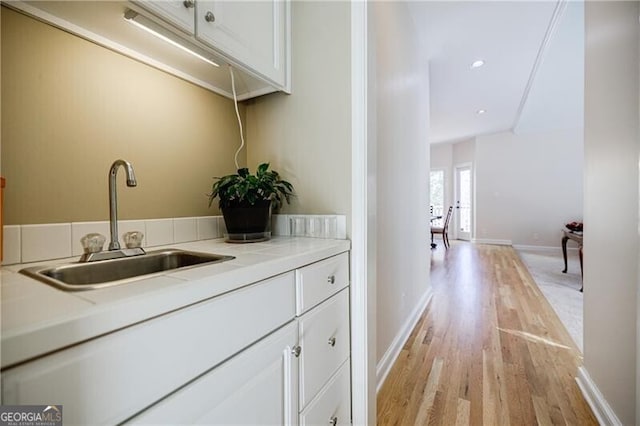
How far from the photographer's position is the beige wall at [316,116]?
1213 mm

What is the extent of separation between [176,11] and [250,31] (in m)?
0.32

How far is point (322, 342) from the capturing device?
Result: 0.97 metres

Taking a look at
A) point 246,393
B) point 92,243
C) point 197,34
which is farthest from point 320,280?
point 197,34

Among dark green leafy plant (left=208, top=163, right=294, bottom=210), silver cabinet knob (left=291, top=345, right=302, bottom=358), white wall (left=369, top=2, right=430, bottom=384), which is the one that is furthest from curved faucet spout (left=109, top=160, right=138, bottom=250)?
white wall (left=369, top=2, right=430, bottom=384)

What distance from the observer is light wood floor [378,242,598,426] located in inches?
54.3

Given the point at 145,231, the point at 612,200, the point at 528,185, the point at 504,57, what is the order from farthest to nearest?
the point at 528,185 < the point at 504,57 < the point at 612,200 < the point at 145,231

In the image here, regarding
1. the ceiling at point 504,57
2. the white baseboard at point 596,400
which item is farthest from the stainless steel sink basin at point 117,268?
the ceiling at point 504,57

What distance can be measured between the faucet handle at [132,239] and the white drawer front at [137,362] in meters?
0.57

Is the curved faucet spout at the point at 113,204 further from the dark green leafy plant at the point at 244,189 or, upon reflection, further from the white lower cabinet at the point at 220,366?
the white lower cabinet at the point at 220,366

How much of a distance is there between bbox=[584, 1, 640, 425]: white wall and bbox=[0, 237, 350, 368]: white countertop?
4.83 feet

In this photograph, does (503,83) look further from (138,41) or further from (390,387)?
(138,41)

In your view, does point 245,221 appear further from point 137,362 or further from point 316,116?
point 137,362

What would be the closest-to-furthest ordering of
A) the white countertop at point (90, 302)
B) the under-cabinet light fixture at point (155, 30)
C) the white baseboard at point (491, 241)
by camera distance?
the white countertop at point (90, 302) → the under-cabinet light fixture at point (155, 30) → the white baseboard at point (491, 241)

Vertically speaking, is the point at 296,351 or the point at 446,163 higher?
the point at 446,163
